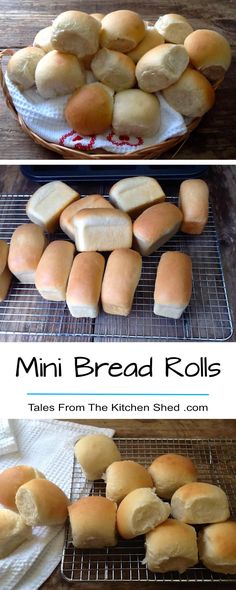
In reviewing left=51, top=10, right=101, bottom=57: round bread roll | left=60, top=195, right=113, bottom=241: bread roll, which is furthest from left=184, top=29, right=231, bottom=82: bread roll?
left=60, top=195, right=113, bottom=241: bread roll

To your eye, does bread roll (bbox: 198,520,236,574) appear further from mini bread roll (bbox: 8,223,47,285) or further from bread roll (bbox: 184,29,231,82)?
bread roll (bbox: 184,29,231,82)

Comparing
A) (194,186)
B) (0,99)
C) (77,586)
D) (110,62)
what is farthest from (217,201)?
(77,586)

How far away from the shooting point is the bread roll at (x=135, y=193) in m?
0.88

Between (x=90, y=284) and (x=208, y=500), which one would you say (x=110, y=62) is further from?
(x=208, y=500)

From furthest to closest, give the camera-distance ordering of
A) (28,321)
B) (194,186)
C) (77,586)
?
(194,186)
(28,321)
(77,586)

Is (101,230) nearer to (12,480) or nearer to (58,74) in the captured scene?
(58,74)

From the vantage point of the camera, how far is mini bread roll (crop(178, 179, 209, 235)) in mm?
855

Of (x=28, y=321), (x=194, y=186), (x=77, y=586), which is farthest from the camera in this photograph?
(x=194, y=186)

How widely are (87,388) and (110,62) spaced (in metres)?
0.48

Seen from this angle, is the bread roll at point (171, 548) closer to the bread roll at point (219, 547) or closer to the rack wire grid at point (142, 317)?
the bread roll at point (219, 547)

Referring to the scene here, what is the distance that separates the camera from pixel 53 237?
35.1 inches

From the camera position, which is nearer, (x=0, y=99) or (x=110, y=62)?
(x=110, y=62)

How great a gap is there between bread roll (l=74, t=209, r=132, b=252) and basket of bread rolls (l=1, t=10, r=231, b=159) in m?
0.09

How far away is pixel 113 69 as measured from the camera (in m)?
0.80
